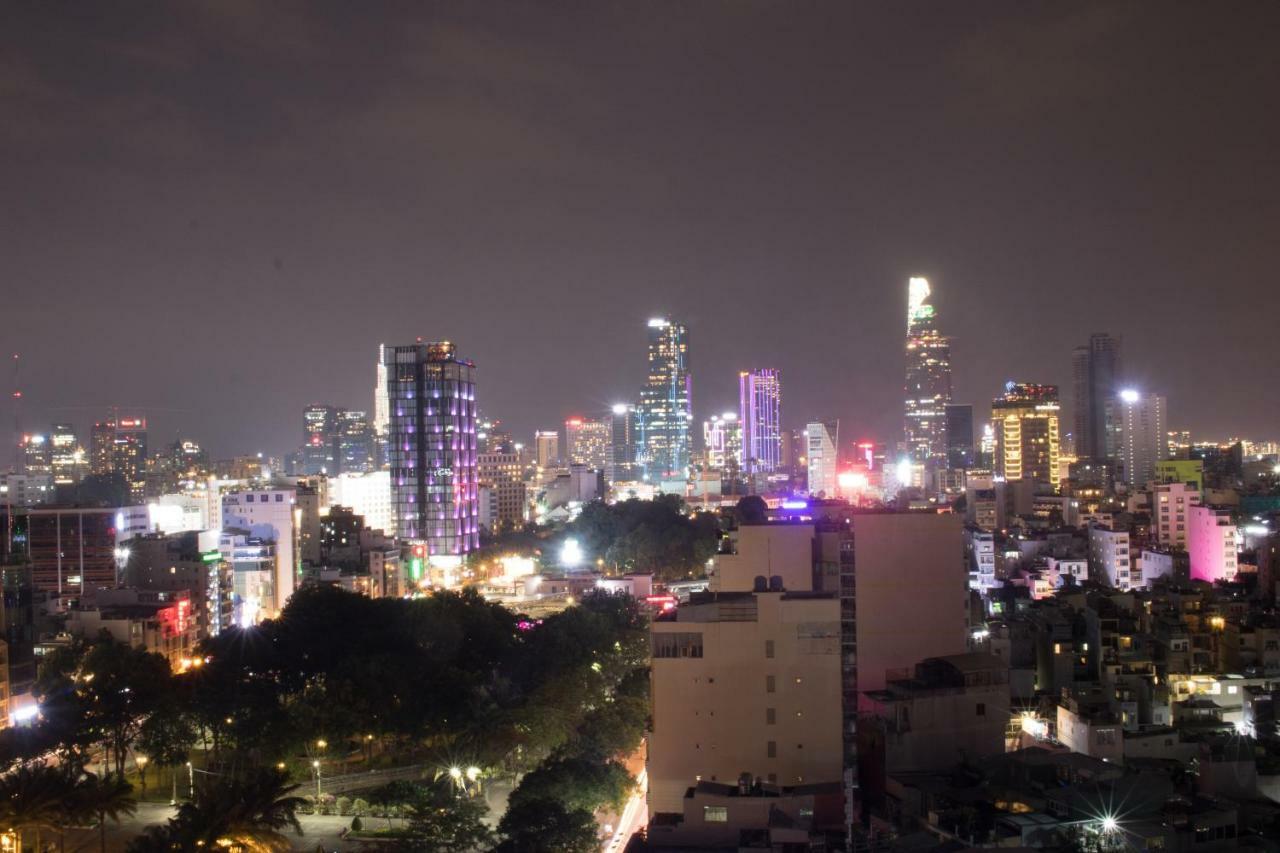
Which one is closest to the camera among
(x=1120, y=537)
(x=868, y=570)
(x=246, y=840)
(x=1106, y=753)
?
(x=246, y=840)

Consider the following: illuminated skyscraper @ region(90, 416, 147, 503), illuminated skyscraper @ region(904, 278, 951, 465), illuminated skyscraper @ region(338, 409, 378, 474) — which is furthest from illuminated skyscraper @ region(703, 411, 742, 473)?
illuminated skyscraper @ region(90, 416, 147, 503)

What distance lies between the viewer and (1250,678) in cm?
1977

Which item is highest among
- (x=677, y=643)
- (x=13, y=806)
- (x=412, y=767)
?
(x=677, y=643)

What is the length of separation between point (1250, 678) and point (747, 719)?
1223 cm

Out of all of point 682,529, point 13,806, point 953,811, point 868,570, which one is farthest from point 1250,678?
point 682,529

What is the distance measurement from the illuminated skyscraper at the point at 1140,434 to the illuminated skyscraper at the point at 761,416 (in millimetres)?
39317

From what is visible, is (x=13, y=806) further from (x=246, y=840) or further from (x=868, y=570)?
(x=868, y=570)

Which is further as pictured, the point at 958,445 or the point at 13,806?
the point at 958,445

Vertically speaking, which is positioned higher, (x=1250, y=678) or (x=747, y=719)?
(x=747, y=719)

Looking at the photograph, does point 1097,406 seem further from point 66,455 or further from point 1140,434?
point 66,455

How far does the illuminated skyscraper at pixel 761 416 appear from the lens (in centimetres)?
11562

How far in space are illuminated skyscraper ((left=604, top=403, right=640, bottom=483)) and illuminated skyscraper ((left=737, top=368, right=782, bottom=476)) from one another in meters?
11.6

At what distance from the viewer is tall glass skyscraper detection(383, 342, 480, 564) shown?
140ft

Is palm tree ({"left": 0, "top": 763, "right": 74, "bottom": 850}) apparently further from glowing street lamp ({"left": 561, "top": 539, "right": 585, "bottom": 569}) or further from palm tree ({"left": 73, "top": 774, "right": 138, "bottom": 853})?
glowing street lamp ({"left": 561, "top": 539, "right": 585, "bottom": 569})
